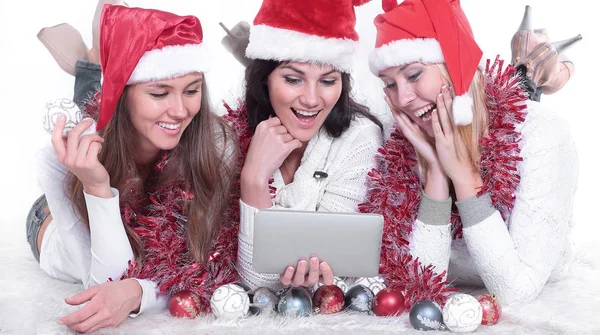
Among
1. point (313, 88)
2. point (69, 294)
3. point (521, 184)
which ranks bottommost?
point (69, 294)

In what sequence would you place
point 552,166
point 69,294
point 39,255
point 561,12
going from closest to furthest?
point 552,166 < point 69,294 < point 39,255 < point 561,12

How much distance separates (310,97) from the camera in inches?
116

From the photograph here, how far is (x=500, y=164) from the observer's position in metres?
2.86

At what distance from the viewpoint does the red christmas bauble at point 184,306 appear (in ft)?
8.75

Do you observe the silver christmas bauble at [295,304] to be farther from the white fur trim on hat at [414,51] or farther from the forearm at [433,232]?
the white fur trim on hat at [414,51]

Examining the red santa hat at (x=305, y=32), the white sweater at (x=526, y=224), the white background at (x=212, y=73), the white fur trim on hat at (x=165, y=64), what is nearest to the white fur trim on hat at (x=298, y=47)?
the red santa hat at (x=305, y=32)

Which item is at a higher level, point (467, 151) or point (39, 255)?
point (467, 151)

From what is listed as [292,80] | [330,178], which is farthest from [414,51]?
[330,178]

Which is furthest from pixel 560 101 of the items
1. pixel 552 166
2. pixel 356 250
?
pixel 356 250

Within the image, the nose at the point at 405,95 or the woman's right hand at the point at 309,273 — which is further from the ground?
the nose at the point at 405,95

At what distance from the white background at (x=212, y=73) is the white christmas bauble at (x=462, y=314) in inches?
84.9

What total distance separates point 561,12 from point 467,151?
2.53 metres

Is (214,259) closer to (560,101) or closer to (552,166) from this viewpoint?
(552,166)

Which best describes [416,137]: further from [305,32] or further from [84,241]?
[84,241]
